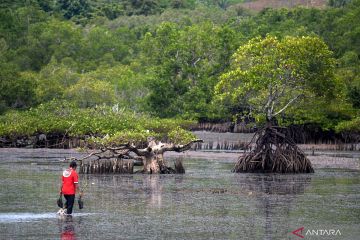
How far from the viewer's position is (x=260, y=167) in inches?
1447

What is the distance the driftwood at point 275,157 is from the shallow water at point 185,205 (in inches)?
32.5

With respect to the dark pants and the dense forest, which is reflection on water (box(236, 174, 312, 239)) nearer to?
the dark pants

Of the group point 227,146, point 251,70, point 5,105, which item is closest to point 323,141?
point 227,146

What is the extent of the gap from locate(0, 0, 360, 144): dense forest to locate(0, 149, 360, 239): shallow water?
841 cm

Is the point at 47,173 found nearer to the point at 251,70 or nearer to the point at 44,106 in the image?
the point at 251,70

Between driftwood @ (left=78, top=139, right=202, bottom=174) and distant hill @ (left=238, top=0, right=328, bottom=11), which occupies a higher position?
distant hill @ (left=238, top=0, right=328, bottom=11)

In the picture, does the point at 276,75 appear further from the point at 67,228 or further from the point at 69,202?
the point at 67,228

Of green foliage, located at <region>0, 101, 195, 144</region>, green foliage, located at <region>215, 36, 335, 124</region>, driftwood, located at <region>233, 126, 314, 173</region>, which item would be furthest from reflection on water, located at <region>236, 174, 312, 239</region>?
green foliage, located at <region>0, 101, 195, 144</region>

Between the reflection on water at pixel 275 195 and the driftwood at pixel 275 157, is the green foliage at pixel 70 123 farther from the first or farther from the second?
the reflection on water at pixel 275 195

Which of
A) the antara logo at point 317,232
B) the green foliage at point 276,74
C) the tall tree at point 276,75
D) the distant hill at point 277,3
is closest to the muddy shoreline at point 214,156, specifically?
the tall tree at point 276,75

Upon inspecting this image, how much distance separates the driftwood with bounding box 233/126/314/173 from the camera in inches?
1426

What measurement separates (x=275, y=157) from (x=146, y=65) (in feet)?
190

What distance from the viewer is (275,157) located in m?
36.4

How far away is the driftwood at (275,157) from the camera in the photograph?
36219mm
